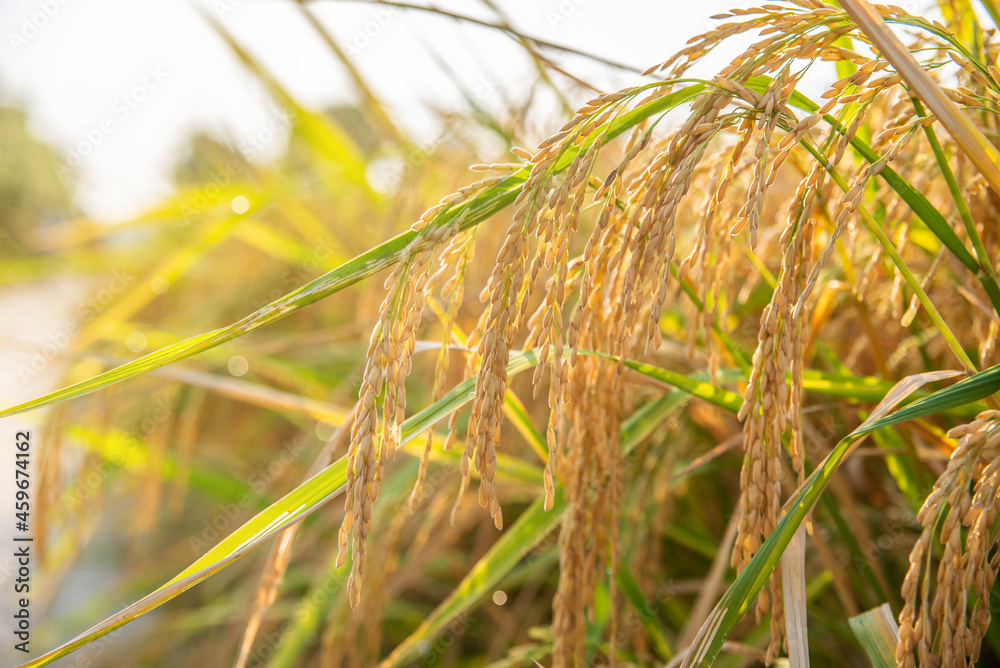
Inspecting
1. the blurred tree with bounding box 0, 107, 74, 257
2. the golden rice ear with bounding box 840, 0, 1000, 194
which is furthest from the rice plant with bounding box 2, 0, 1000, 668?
the blurred tree with bounding box 0, 107, 74, 257

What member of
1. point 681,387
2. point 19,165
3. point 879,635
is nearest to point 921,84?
point 681,387

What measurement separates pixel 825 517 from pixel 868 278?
0.58 meters

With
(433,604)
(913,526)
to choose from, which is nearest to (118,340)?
(433,604)

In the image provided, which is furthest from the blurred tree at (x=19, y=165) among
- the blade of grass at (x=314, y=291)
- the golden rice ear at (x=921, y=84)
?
the golden rice ear at (x=921, y=84)

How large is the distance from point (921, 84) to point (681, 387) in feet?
1.17

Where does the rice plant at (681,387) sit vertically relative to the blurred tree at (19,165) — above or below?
below

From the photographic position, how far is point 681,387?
71cm

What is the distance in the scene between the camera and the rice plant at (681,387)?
498 millimetres

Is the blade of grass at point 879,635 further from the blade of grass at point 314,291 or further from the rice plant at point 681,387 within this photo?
the blade of grass at point 314,291

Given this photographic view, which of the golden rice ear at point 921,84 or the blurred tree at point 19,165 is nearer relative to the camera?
the golden rice ear at point 921,84

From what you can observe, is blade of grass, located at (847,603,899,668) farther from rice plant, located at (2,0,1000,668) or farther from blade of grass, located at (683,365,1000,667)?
blade of grass, located at (683,365,1000,667)

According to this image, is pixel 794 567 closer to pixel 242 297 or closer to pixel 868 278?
pixel 868 278

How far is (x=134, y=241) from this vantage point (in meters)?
3.91

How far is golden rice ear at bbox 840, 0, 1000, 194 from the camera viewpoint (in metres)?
0.49
